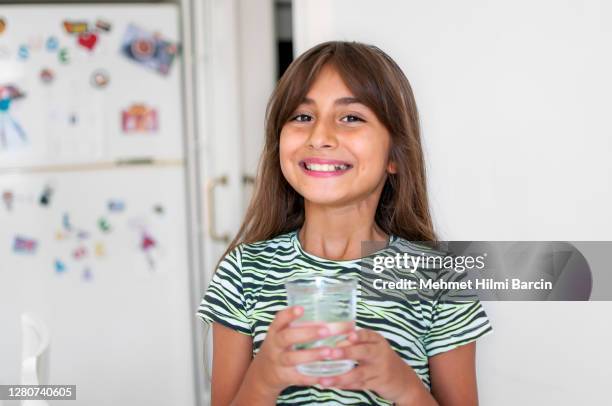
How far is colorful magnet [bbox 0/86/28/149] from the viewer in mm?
2627

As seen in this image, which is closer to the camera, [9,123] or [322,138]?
[322,138]

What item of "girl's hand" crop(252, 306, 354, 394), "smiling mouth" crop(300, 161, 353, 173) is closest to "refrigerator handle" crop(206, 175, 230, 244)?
"smiling mouth" crop(300, 161, 353, 173)

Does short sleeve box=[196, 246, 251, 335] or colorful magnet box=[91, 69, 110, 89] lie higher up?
colorful magnet box=[91, 69, 110, 89]

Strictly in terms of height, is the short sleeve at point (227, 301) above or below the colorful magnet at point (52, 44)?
below

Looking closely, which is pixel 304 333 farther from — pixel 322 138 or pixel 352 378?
pixel 322 138

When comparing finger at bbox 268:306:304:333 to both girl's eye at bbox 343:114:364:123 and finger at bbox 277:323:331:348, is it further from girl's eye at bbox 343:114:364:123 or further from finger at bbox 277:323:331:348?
girl's eye at bbox 343:114:364:123

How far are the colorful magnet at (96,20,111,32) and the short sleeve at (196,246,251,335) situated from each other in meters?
1.93

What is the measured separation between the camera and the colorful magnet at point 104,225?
2.71 m

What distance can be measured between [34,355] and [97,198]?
1.55m

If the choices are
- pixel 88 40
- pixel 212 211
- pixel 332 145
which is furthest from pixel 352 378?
pixel 88 40

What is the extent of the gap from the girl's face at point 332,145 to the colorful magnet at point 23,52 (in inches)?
77.9

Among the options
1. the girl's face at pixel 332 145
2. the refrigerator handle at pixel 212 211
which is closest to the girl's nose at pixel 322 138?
the girl's face at pixel 332 145

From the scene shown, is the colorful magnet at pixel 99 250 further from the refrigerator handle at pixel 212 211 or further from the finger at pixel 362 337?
the finger at pixel 362 337

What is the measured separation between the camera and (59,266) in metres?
2.70
